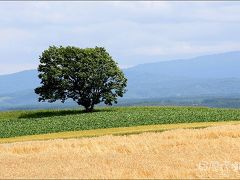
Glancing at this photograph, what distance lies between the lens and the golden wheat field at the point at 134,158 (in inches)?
726

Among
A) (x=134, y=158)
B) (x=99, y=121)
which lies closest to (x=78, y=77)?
(x=99, y=121)

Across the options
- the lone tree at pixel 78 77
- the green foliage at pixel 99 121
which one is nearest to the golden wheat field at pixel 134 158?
the green foliage at pixel 99 121

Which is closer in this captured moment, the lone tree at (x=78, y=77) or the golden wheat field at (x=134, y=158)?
the golden wheat field at (x=134, y=158)

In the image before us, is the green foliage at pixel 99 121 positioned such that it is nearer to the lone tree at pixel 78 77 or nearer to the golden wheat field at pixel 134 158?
the lone tree at pixel 78 77

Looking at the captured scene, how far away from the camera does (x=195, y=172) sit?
59.9ft

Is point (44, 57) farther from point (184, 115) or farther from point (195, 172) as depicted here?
point (195, 172)

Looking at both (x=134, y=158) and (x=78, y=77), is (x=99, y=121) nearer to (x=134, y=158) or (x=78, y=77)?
(x=78, y=77)

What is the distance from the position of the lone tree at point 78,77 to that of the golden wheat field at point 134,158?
53.4 meters

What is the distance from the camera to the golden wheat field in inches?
726

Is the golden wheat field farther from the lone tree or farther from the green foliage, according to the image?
the lone tree

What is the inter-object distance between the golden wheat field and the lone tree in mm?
53428

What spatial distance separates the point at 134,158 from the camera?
22438mm

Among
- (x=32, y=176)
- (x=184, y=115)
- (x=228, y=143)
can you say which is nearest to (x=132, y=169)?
(x=32, y=176)

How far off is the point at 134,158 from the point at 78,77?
208 ft
